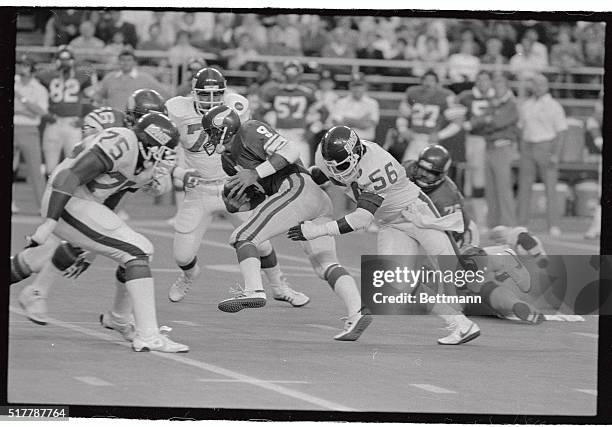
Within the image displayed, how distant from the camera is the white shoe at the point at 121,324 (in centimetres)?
841

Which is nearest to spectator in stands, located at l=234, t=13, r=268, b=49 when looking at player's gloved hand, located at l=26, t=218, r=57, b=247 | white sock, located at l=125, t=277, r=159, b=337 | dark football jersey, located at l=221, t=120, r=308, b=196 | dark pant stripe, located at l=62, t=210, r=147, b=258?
dark football jersey, located at l=221, t=120, r=308, b=196

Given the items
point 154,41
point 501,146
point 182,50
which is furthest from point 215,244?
point 501,146

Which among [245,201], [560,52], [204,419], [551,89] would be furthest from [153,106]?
[551,89]

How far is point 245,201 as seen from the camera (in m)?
8.77

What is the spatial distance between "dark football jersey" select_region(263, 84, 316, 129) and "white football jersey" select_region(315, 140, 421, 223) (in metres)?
5.60

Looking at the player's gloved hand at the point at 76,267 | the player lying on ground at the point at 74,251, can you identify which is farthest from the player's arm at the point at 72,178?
the player's gloved hand at the point at 76,267

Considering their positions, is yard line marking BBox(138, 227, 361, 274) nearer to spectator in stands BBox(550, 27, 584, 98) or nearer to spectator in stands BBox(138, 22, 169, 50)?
spectator in stands BBox(138, 22, 169, 50)

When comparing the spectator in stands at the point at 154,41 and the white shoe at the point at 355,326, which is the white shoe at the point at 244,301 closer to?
the white shoe at the point at 355,326

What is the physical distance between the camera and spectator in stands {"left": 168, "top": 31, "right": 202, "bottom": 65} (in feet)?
43.1

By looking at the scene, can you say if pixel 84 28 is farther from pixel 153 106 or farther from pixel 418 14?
pixel 418 14

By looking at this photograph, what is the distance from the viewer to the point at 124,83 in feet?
39.8

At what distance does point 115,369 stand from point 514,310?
9.62 ft

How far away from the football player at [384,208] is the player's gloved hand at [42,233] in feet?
4.72

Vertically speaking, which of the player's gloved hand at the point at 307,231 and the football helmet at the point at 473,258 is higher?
the player's gloved hand at the point at 307,231
